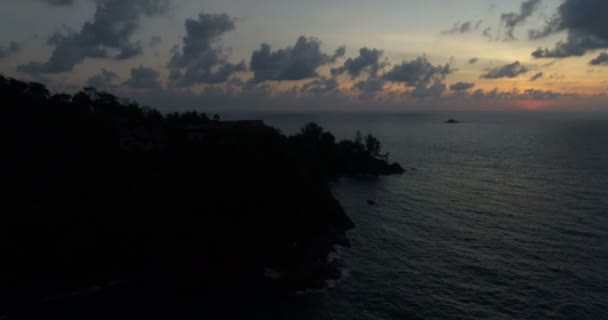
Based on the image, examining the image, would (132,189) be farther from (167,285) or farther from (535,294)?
(535,294)

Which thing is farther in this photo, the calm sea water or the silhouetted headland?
the silhouetted headland

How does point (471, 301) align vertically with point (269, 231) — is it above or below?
below

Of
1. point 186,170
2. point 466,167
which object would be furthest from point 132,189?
point 466,167

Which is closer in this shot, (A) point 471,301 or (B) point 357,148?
(A) point 471,301

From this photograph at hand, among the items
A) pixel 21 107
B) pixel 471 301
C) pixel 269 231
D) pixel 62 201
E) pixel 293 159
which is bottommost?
pixel 471 301

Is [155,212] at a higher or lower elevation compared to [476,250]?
higher

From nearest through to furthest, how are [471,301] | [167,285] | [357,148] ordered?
[471,301]
[167,285]
[357,148]

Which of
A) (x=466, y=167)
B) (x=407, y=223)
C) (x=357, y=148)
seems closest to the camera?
(x=407, y=223)

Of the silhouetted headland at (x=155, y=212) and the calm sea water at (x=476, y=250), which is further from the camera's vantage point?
the silhouetted headland at (x=155, y=212)
